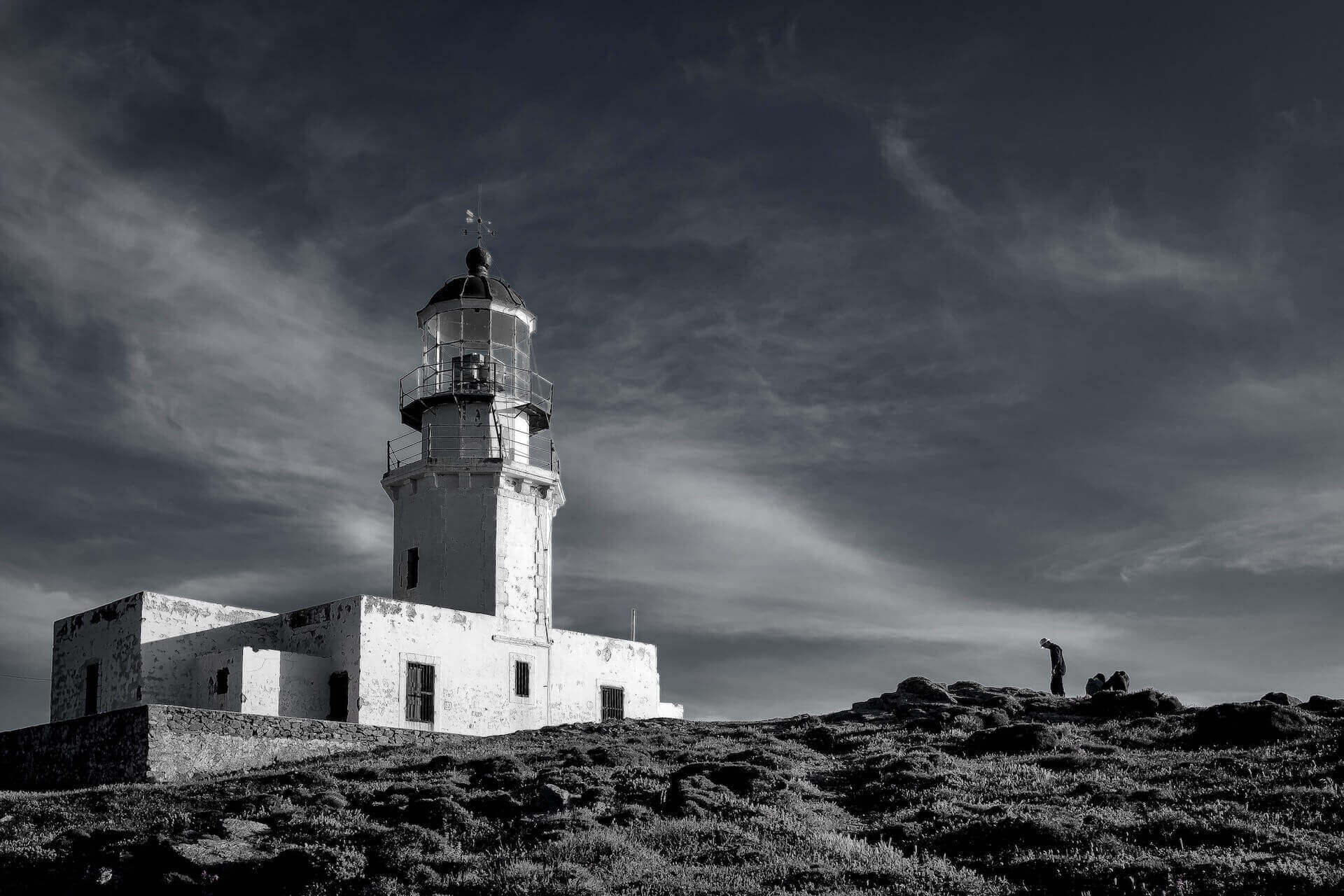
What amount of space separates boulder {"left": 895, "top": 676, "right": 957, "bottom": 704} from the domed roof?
53.0 feet

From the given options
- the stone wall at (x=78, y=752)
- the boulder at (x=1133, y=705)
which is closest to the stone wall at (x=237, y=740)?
the stone wall at (x=78, y=752)

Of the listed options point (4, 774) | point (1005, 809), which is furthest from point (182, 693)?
point (1005, 809)

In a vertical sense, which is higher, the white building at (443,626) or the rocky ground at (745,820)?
the white building at (443,626)

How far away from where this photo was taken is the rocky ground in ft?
49.0

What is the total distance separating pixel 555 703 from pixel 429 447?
8073mm

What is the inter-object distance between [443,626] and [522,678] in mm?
3087

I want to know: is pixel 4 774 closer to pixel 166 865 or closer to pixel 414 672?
pixel 414 672

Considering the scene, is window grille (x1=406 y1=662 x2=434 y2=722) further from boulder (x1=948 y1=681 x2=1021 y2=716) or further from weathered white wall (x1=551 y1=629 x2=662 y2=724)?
boulder (x1=948 y1=681 x2=1021 y2=716)

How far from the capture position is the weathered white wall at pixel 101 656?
30.9 meters

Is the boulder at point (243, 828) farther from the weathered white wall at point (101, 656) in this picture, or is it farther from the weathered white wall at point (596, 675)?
the weathered white wall at point (596, 675)

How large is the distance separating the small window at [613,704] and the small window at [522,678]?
112 inches

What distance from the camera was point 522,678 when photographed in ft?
113

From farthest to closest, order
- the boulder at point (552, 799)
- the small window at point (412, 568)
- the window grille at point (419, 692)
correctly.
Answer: the small window at point (412, 568) → the window grille at point (419, 692) → the boulder at point (552, 799)

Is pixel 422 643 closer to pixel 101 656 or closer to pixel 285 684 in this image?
pixel 285 684
